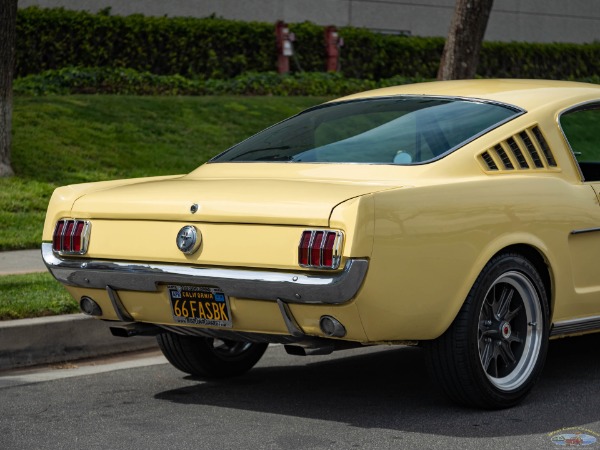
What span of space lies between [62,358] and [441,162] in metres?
2.89

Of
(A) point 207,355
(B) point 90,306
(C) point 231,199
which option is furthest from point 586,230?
(B) point 90,306

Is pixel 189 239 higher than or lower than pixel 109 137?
higher

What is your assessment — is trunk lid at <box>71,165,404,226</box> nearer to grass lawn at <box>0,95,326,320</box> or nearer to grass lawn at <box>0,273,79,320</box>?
grass lawn at <box>0,273,79,320</box>

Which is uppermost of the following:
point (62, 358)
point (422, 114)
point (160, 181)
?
point (422, 114)

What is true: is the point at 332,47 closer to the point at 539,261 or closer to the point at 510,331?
the point at 539,261

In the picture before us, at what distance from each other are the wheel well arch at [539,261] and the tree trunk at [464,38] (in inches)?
335

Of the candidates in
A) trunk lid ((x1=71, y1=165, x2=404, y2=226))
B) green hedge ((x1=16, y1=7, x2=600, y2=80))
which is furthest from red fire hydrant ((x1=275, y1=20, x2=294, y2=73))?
trunk lid ((x1=71, y1=165, x2=404, y2=226))

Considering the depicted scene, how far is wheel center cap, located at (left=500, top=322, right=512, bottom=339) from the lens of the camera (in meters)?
5.98

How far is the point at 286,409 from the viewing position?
19.9 ft

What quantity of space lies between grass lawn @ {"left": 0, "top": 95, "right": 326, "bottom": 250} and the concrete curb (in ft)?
14.4

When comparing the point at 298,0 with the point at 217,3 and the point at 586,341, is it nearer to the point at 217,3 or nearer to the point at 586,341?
the point at 217,3

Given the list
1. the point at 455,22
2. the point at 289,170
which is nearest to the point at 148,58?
the point at 455,22

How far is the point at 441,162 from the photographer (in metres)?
5.91

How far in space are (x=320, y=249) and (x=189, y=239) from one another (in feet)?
2.30
